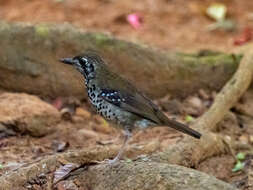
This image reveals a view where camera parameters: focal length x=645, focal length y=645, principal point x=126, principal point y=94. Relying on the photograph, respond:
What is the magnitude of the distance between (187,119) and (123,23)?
328cm

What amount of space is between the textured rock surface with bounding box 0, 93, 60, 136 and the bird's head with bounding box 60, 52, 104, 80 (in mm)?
1117

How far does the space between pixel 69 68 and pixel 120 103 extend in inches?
91.1

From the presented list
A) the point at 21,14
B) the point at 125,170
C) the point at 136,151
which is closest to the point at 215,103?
the point at 136,151

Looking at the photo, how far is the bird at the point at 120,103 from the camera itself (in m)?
6.04

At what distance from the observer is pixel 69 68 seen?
27.0 feet

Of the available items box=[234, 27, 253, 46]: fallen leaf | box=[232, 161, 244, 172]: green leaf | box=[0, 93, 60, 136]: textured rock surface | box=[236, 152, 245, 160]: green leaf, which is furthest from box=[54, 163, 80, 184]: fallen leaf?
box=[234, 27, 253, 46]: fallen leaf

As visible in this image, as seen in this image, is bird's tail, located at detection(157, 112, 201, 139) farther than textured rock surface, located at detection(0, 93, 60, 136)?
No

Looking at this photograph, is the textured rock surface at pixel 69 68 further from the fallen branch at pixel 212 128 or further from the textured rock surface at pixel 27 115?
the textured rock surface at pixel 27 115

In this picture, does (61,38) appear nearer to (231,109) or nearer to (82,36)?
(82,36)

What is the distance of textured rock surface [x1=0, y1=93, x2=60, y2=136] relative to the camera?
7.05 metres

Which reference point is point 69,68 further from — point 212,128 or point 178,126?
point 178,126

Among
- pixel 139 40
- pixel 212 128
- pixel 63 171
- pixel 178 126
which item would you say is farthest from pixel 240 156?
pixel 139 40

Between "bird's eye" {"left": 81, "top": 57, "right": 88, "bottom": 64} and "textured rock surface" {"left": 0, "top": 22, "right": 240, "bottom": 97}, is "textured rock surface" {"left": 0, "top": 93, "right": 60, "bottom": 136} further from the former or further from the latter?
"bird's eye" {"left": 81, "top": 57, "right": 88, "bottom": 64}

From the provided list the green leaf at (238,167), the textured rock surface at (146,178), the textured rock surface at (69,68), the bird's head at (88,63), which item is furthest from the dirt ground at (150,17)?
the textured rock surface at (146,178)
